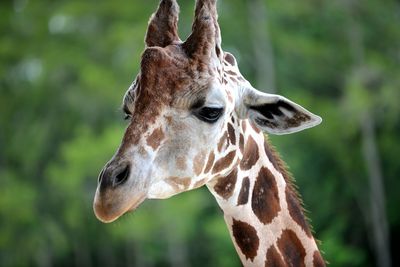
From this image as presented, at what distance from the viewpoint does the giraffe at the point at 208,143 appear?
10.1 feet

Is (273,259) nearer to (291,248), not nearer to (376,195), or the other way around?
(291,248)

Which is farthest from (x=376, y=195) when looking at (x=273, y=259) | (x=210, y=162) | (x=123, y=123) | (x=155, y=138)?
(x=155, y=138)

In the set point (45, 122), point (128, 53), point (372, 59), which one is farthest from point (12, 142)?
point (372, 59)

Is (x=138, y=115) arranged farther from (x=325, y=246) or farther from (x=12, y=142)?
(x=12, y=142)

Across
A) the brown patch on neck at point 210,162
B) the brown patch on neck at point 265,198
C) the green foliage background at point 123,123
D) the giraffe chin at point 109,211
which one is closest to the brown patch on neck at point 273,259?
the brown patch on neck at point 265,198

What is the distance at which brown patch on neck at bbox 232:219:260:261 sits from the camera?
11.5ft

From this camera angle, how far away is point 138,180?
2.99 meters

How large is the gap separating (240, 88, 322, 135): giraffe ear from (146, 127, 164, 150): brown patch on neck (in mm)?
507

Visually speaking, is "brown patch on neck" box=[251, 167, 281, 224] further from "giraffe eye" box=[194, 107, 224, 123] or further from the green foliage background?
the green foliage background

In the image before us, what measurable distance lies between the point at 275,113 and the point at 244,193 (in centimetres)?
40

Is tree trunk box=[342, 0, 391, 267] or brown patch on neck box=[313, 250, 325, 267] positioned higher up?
brown patch on neck box=[313, 250, 325, 267]

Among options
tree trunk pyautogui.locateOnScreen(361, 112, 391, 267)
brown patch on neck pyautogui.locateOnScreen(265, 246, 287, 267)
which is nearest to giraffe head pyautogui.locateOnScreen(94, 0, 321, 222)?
brown patch on neck pyautogui.locateOnScreen(265, 246, 287, 267)

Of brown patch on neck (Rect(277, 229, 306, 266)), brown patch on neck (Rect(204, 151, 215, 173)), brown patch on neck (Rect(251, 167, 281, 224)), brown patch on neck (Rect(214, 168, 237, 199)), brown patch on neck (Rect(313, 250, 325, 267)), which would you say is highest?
brown patch on neck (Rect(204, 151, 215, 173))

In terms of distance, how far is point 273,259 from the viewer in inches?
138
